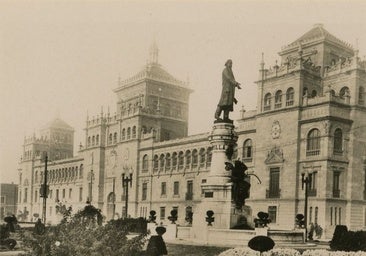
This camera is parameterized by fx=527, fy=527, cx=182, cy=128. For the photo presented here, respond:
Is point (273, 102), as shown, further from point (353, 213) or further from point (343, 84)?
point (353, 213)

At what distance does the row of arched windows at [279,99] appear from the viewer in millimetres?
46438

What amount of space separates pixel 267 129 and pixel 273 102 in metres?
2.50

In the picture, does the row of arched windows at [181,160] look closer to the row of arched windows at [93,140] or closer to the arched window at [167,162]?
the arched window at [167,162]

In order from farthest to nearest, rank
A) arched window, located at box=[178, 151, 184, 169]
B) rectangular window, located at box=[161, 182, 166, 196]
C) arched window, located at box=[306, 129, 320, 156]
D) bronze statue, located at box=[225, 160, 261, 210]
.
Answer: rectangular window, located at box=[161, 182, 166, 196], arched window, located at box=[178, 151, 184, 169], arched window, located at box=[306, 129, 320, 156], bronze statue, located at box=[225, 160, 261, 210]

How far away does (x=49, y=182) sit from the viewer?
91000mm

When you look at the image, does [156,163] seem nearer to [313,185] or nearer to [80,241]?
[313,185]

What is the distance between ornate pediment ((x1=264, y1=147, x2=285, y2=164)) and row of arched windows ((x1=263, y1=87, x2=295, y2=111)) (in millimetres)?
4012

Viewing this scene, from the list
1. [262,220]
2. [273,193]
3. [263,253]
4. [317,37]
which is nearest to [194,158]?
[273,193]

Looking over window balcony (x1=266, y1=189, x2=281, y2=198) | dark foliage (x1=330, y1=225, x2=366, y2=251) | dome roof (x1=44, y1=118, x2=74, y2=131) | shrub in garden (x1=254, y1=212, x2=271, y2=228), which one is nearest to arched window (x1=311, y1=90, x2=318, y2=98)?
window balcony (x1=266, y1=189, x2=281, y2=198)

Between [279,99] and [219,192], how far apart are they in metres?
24.5

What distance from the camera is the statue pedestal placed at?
24.3 metres

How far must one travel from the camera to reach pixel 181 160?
6056cm

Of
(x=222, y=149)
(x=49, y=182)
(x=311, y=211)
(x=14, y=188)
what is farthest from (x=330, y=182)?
(x=14, y=188)

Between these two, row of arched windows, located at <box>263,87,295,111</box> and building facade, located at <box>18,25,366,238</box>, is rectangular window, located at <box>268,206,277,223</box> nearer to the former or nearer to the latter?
building facade, located at <box>18,25,366,238</box>
